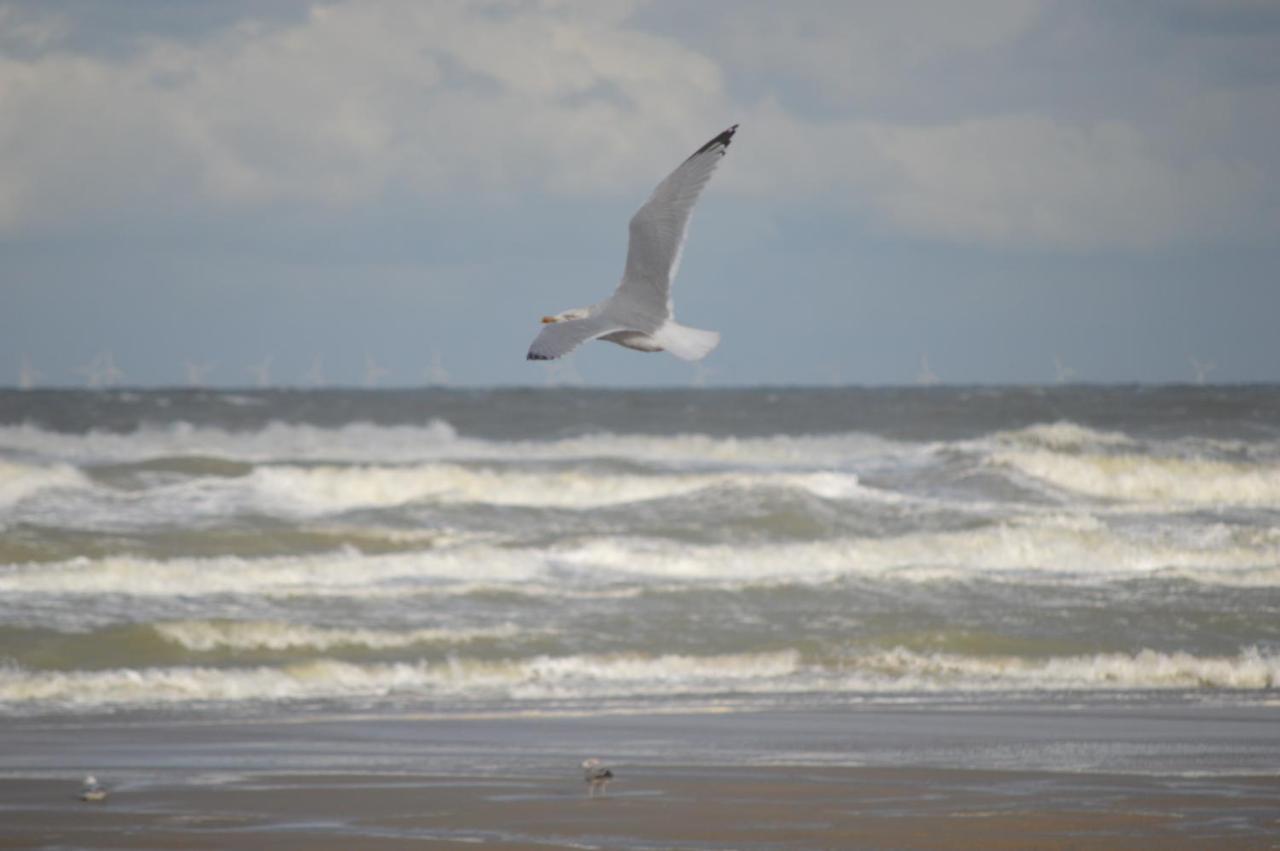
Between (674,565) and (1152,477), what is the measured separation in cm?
1355

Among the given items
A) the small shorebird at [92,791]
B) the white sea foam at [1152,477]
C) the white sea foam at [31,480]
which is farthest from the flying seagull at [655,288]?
the white sea foam at [1152,477]

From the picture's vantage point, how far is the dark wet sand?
723 centimetres

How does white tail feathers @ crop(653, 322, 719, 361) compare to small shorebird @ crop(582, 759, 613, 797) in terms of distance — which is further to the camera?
white tail feathers @ crop(653, 322, 719, 361)

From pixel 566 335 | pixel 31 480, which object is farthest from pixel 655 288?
pixel 31 480

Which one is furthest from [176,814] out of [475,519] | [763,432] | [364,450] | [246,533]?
[763,432]

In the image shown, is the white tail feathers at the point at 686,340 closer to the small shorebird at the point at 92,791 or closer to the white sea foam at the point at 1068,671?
the small shorebird at the point at 92,791

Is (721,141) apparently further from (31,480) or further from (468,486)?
(31,480)

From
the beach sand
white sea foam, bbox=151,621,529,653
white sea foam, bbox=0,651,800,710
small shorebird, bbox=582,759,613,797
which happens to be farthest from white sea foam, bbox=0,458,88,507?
small shorebird, bbox=582,759,613,797

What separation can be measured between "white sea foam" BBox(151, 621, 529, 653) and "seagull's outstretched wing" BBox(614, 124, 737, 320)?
4546 millimetres

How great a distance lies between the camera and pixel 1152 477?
95.5ft

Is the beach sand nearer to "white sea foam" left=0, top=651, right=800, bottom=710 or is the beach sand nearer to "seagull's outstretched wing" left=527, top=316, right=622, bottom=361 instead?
"white sea foam" left=0, top=651, right=800, bottom=710

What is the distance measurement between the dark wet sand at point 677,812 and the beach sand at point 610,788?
0.05 feet

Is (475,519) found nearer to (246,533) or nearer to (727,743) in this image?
(246,533)

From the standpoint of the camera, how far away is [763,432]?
159 feet
